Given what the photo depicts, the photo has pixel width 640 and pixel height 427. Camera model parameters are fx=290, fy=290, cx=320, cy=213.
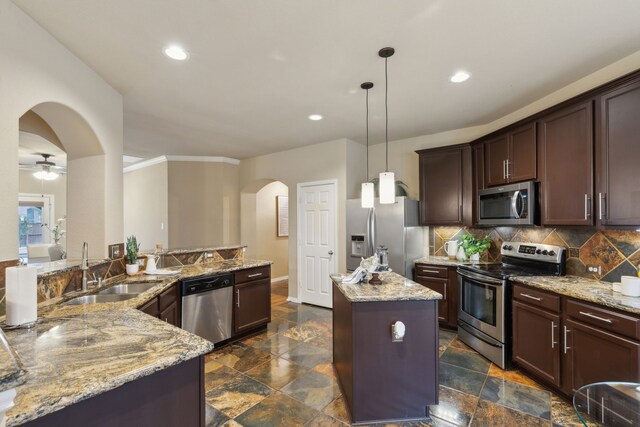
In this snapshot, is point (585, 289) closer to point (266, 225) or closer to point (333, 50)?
point (333, 50)

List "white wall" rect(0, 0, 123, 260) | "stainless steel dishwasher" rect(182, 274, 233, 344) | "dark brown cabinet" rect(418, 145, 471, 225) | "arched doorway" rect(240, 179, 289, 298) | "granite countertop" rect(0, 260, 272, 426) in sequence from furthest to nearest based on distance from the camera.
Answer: "arched doorway" rect(240, 179, 289, 298)
"dark brown cabinet" rect(418, 145, 471, 225)
"stainless steel dishwasher" rect(182, 274, 233, 344)
"white wall" rect(0, 0, 123, 260)
"granite countertop" rect(0, 260, 272, 426)

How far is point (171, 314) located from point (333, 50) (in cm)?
265

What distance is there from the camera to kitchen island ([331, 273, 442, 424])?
2.01 m

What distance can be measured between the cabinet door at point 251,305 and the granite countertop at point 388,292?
58.7 inches

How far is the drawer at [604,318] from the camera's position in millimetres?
1802

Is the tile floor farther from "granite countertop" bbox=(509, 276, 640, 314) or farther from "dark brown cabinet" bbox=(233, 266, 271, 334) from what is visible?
"granite countertop" bbox=(509, 276, 640, 314)

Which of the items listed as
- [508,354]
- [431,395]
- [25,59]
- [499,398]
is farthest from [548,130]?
[25,59]

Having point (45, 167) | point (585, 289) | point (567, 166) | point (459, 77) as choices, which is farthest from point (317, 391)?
point (45, 167)

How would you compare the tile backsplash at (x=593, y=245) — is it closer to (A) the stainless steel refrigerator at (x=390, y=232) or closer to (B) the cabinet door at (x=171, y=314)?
(A) the stainless steel refrigerator at (x=390, y=232)

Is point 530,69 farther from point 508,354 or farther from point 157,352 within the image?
point 157,352

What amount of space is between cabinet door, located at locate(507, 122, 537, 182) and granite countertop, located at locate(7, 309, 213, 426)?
127 inches

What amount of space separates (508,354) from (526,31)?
8.83 ft

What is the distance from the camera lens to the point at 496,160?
3.33 meters

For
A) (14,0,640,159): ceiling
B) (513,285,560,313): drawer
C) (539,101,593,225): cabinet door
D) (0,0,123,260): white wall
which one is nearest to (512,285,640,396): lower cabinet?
(513,285,560,313): drawer
